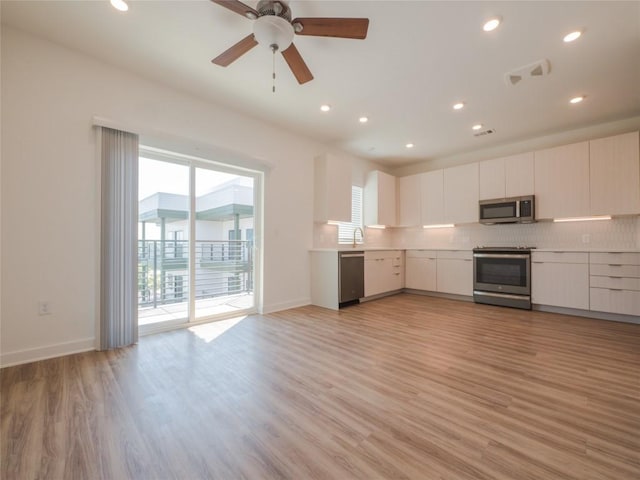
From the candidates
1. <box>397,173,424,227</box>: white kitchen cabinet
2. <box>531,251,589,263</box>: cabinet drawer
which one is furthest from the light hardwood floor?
<box>397,173,424,227</box>: white kitchen cabinet

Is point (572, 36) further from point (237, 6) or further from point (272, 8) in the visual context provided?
point (237, 6)

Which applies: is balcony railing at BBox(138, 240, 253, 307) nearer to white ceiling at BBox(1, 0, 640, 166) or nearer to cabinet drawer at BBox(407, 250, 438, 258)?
white ceiling at BBox(1, 0, 640, 166)

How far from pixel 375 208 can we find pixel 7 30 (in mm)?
5189

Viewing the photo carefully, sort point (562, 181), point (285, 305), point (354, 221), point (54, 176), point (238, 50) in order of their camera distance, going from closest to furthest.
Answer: point (238, 50) < point (54, 176) < point (562, 181) < point (285, 305) < point (354, 221)

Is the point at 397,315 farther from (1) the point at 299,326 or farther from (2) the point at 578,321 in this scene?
(2) the point at 578,321

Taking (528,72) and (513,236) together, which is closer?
(528,72)

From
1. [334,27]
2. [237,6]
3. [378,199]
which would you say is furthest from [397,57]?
[378,199]

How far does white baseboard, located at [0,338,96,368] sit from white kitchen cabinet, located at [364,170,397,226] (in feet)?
15.6

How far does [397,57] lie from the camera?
2.65 metres

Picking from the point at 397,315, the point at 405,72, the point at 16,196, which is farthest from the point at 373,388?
the point at 16,196

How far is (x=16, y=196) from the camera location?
2322mm

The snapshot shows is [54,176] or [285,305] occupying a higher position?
[54,176]

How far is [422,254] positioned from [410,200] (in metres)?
1.23

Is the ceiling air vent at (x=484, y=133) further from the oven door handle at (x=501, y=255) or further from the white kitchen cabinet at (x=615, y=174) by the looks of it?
the oven door handle at (x=501, y=255)
